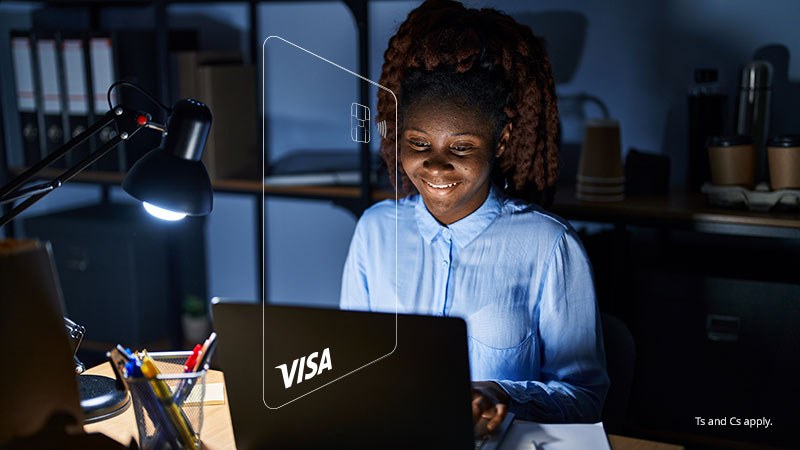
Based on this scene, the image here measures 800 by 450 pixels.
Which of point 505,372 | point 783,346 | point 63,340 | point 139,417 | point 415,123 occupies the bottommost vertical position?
point 783,346

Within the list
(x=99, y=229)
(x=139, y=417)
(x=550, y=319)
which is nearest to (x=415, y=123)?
(x=550, y=319)

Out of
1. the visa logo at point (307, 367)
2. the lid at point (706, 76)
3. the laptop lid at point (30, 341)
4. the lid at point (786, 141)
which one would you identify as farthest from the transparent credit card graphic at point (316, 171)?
the lid at point (786, 141)

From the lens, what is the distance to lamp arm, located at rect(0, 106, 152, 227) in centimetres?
102

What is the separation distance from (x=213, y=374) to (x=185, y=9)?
1.67 metres

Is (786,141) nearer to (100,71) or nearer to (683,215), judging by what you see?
(683,215)

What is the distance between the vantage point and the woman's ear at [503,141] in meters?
1.50

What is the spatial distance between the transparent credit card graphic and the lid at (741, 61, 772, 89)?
0.85 meters

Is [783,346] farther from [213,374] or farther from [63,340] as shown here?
[63,340]

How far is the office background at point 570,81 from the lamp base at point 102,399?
865mm

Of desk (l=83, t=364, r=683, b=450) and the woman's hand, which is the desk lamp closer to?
desk (l=83, t=364, r=683, b=450)

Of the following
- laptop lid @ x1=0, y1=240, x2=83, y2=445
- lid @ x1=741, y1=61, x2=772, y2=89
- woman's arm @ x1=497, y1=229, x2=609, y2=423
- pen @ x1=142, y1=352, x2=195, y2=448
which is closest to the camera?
laptop lid @ x1=0, y1=240, x2=83, y2=445

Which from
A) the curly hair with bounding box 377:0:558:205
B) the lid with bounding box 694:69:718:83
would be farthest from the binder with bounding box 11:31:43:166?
the lid with bounding box 694:69:718:83

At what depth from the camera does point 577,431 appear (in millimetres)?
1073

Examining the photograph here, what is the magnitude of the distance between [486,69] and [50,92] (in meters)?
1.56
